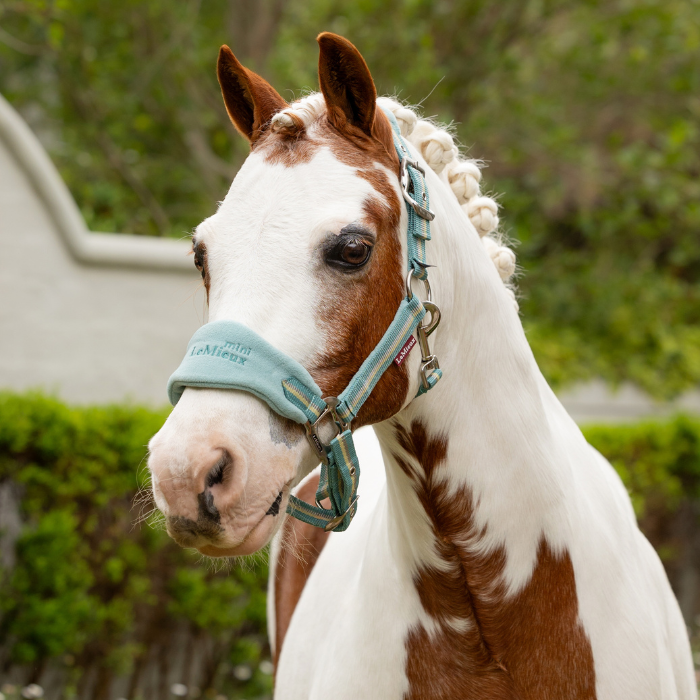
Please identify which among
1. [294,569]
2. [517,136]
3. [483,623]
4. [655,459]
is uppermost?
[517,136]

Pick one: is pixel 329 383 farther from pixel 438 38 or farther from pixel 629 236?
pixel 629 236

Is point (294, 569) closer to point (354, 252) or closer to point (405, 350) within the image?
point (405, 350)

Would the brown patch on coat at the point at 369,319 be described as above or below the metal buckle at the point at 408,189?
below

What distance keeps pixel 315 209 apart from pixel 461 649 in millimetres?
1036

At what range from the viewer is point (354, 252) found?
1.44 m

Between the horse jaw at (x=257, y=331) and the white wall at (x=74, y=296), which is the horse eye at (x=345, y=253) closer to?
the horse jaw at (x=257, y=331)

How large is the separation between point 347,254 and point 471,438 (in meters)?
0.54

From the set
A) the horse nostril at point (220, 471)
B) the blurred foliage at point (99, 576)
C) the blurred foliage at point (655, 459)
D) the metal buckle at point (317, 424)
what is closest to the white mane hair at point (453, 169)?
the metal buckle at point (317, 424)

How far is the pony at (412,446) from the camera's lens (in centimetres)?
135

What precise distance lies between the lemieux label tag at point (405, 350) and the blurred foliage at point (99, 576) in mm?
2780

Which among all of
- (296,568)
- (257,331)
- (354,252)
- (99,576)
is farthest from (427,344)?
(99,576)

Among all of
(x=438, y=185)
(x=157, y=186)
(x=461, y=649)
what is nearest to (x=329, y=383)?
(x=438, y=185)

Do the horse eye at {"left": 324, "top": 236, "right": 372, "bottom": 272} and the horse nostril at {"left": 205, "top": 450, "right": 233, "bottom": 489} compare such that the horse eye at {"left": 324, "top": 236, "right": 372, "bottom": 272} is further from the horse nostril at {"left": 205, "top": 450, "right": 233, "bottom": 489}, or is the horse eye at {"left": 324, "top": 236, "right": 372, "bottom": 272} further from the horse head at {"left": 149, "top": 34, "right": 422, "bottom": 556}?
the horse nostril at {"left": 205, "top": 450, "right": 233, "bottom": 489}

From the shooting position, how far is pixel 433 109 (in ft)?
28.1
